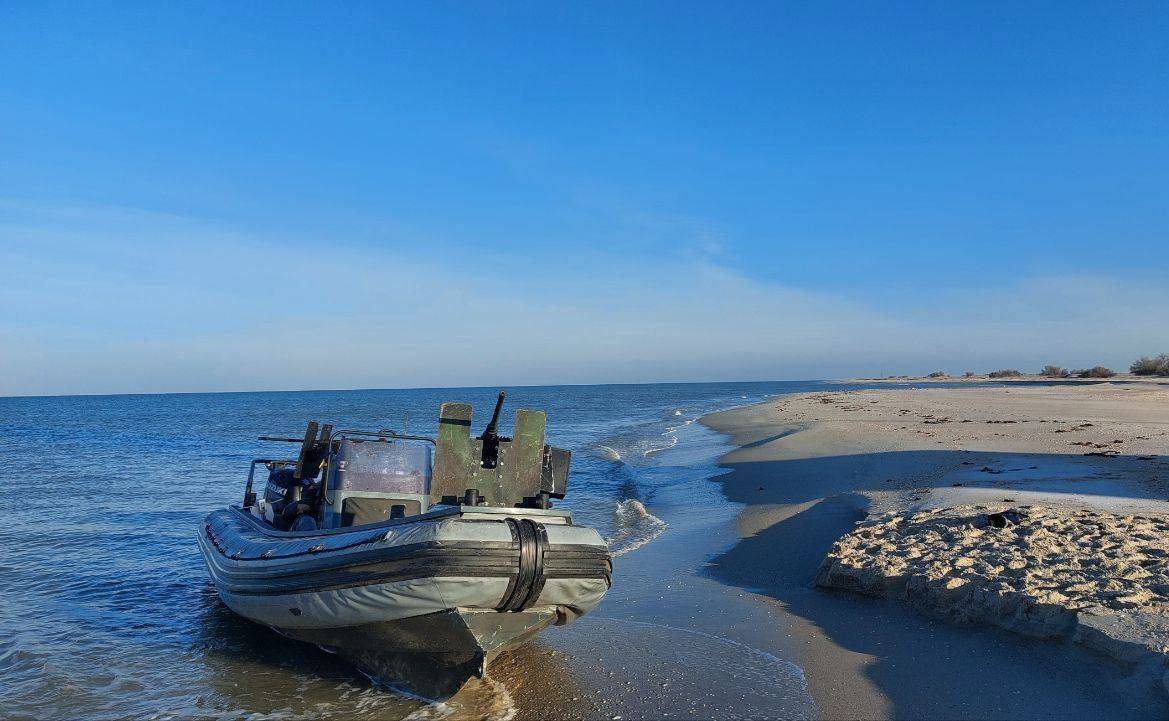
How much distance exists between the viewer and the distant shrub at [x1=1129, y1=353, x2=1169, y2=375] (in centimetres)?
6390

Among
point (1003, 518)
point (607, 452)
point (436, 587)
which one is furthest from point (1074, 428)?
point (436, 587)

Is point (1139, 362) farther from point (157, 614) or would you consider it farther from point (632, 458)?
point (157, 614)

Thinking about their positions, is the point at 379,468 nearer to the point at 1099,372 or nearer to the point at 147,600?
the point at 147,600

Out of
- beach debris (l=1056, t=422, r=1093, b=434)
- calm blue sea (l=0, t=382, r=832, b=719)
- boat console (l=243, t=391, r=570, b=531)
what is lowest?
calm blue sea (l=0, t=382, r=832, b=719)

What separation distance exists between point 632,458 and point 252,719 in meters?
18.6

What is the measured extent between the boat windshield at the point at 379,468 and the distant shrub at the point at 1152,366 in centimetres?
7691

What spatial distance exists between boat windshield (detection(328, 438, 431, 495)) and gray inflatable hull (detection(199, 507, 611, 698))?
109 centimetres

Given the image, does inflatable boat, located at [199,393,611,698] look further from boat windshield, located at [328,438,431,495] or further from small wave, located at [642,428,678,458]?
small wave, located at [642,428,678,458]

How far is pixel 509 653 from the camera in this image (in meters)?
6.73

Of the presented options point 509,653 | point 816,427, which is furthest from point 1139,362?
point 509,653

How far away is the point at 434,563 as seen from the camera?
207 inches

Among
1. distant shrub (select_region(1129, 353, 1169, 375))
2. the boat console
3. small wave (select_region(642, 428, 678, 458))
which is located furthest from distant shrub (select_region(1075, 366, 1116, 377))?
the boat console

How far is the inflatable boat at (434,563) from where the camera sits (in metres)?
5.39

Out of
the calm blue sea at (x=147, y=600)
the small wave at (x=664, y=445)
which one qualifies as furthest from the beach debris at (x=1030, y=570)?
the small wave at (x=664, y=445)
